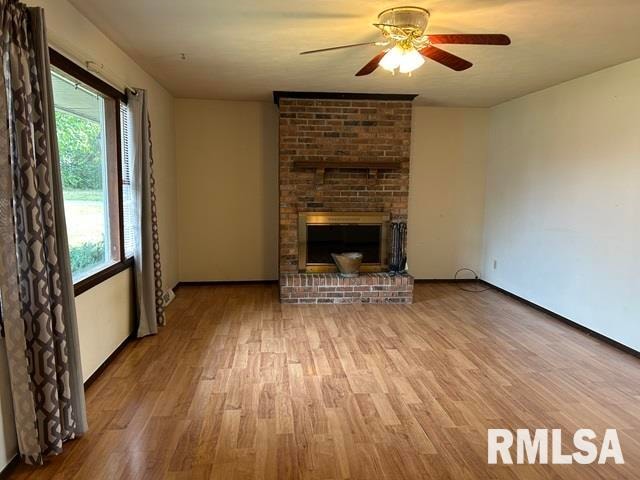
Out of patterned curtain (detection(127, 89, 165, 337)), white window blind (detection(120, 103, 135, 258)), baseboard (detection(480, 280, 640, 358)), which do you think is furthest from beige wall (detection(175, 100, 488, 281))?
white window blind (detection(120, 103, 135, 258))

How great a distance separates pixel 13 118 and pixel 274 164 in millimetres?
3803

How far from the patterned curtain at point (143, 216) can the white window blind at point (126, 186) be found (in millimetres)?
42

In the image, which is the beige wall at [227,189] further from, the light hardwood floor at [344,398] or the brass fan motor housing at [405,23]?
the brass fan motor housing at [405,23]

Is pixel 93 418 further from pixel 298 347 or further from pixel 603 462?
pixel 603 462

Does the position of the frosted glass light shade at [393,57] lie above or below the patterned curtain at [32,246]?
above

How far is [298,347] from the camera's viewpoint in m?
3.53

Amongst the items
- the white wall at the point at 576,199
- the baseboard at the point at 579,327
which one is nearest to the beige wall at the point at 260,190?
the white wall at the point at 576,199

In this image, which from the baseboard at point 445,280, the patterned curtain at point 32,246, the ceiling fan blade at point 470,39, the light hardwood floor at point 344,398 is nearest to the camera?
the patterned curtain at point 32,246

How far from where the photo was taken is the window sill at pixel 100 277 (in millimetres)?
2634

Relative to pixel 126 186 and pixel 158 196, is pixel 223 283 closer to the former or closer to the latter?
pixel 158 196

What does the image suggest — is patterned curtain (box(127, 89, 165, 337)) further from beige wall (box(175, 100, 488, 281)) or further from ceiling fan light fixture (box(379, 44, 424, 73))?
ceiling fan light fixture (box(379, 44, 424, 73))

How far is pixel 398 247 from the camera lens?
516 cm

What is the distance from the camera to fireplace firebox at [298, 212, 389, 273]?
512 cm

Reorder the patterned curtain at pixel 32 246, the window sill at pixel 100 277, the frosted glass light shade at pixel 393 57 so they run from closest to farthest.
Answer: the patterned curtain at pixel 32 246 → the frosted glass light shade at pixel 393 57 → the window sill at pixel 100 277
